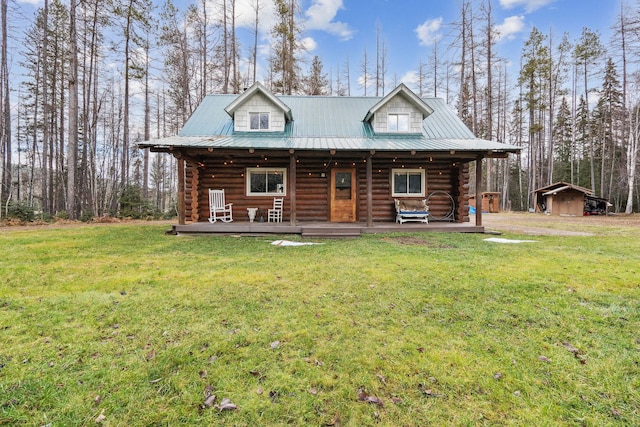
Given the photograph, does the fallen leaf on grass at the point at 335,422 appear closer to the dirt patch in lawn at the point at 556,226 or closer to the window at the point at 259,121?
the dirt patch in lawn at the point at 556,226

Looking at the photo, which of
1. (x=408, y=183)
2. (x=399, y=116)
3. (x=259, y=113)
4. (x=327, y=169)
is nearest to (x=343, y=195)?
(x=327, y=169)

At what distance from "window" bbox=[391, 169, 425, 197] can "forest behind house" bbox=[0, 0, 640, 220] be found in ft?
20.3

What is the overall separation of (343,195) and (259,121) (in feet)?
14.7

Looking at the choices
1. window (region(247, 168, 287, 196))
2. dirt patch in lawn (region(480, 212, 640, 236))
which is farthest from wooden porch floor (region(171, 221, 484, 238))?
window (region(247, 168, 287, 196))

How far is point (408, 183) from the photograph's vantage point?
11.1 m

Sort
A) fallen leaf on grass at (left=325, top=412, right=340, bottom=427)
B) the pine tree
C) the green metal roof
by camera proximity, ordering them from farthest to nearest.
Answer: the pine tree
the green metal roof
fallen leaf on grass at (left=325, top=412, right=340, bottom=427)

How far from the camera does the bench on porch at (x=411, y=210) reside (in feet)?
32.7

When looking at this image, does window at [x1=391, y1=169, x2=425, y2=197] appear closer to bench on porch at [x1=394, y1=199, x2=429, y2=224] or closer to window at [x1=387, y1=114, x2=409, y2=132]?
bench on porch at [x1=394, y1=199, x2=429, y2=224]

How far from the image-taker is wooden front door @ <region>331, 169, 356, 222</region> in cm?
1091

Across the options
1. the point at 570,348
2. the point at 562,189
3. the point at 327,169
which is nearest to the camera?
the point at 570,348

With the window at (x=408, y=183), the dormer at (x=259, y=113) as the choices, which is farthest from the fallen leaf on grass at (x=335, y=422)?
the dormer at (x=259, y=113)

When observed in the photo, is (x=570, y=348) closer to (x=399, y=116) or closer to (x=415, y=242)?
(x=415, y=242)

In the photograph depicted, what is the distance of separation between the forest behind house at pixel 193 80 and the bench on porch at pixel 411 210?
6.94 meters

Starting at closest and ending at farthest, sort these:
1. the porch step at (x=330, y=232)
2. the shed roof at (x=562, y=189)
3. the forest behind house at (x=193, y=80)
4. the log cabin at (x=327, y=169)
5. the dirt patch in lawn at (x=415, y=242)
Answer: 1. the dirt patch in lawn at (x=415, y=242)
2. the porch step at (x=330, y=232)
3. the log cabin at (x=327, y=169)
4. the forest behind house at (x=193, y=80)
5. the shed roof at (x=562, y=189)
